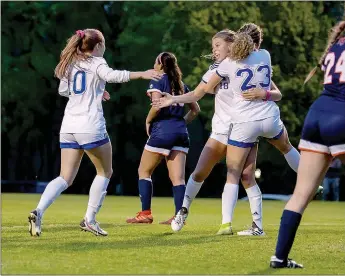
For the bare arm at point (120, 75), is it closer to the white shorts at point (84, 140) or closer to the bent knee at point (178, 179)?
the white shorts at point (84, 140)

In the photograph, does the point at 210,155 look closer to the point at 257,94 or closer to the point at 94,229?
the point at 257,94

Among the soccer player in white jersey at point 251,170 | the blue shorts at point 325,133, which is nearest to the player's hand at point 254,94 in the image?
the soccer player in white jersey at point 251,170

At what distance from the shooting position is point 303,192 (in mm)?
8695

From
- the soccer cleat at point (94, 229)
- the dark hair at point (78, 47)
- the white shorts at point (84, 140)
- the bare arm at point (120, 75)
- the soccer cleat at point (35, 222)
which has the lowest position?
the soccer cleat at point (94, 229)

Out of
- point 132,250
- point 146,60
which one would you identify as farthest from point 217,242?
point 146,60

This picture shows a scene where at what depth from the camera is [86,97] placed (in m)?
11.7

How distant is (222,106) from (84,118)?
192 centimetres

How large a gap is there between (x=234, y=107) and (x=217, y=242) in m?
1.72

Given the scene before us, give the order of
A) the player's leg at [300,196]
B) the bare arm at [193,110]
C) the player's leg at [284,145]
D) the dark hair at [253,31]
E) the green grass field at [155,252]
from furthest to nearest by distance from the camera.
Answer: the bare arm at [193,110], the player's leg at [284,145], the dark hair at [253,31], the player's leg at [300,196], the green grass field at [155,252]

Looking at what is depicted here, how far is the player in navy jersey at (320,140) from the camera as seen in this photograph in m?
8.56

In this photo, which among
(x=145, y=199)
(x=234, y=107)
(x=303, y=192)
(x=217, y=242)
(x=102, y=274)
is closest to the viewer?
(x=102, y=274)

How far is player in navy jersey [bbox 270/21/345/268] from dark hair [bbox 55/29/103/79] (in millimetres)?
3709

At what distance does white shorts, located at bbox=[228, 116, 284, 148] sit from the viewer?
462 inches

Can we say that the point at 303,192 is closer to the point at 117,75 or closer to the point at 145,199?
the point at 117,75
